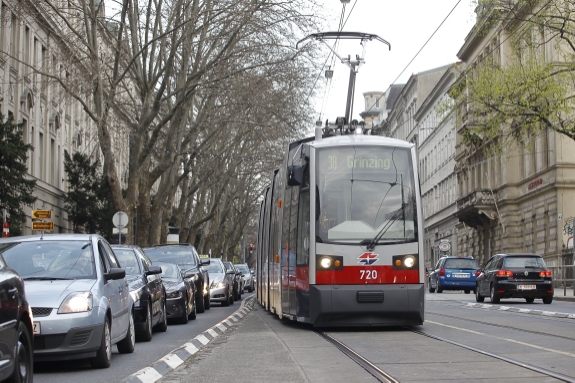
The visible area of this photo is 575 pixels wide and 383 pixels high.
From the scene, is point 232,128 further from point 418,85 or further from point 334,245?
point 418,85

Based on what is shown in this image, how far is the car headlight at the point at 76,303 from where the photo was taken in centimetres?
1043

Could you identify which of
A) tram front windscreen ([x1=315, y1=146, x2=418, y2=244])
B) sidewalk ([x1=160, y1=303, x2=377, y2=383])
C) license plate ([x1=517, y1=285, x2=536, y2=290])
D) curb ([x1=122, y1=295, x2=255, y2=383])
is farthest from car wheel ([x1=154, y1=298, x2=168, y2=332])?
license plate ([x1=517, y1=285, x2=536, y2=290])

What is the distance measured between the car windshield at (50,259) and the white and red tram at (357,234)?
5.10m

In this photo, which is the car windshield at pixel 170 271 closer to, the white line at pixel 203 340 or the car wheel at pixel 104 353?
the white line at pixel 203 340

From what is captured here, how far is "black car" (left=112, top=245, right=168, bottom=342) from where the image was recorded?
14719mm

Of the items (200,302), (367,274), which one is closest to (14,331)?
(367,274)

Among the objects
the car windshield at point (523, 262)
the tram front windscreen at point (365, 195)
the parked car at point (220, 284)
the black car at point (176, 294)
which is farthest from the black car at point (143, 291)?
the car windshield at point (523, 262)

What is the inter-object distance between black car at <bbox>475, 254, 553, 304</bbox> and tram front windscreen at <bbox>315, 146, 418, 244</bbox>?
14.1 metres

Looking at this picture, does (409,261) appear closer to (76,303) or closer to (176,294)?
(176,294)

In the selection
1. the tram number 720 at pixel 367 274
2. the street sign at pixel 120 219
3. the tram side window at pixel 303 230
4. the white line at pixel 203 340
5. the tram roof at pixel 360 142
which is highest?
the tram roof at pixel 360 142

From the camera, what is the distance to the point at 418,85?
306 feet

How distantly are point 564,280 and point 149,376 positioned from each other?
93.5 ft

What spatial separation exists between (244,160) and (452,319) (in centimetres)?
3484

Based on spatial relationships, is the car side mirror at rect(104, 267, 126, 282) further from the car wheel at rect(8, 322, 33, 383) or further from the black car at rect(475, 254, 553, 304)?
the black car at rect(475, 254, 553, 304)
